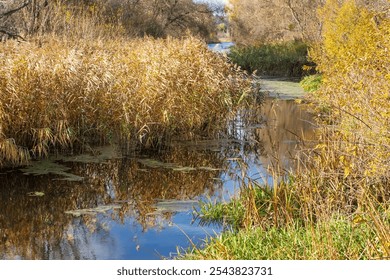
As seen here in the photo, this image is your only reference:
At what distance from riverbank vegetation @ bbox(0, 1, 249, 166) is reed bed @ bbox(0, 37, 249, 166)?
0.05ft

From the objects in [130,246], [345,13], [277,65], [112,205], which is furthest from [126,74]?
[277,65]

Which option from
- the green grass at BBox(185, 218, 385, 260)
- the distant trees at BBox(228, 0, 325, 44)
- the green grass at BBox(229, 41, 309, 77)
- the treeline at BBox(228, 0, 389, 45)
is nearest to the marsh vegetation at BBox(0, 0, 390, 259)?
the green grass at BBox(185, 218, 385, 260)

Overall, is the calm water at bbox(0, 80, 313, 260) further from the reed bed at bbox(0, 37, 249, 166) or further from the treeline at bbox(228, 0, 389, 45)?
the treeline at bbox(228, 0, 389, 45)

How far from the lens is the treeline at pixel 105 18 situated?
53.0ft

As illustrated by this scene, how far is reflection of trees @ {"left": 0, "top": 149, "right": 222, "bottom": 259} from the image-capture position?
628 centimetres

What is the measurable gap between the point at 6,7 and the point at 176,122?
12.4m

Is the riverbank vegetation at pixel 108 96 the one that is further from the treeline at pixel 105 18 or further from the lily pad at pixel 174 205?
the treeline at pixel 105 18

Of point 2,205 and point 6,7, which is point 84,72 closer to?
point 2,205

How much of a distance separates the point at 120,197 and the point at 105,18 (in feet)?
44.9

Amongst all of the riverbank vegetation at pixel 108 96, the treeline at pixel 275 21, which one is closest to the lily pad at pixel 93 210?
the riverbank vegetation at pixel 108 96

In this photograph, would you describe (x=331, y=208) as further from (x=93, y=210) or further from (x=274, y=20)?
(x=274, y=20)

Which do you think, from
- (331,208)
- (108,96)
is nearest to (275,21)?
(108,96)

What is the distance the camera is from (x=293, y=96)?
18.2m

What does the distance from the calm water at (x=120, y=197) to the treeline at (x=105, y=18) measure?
4.88 meters
